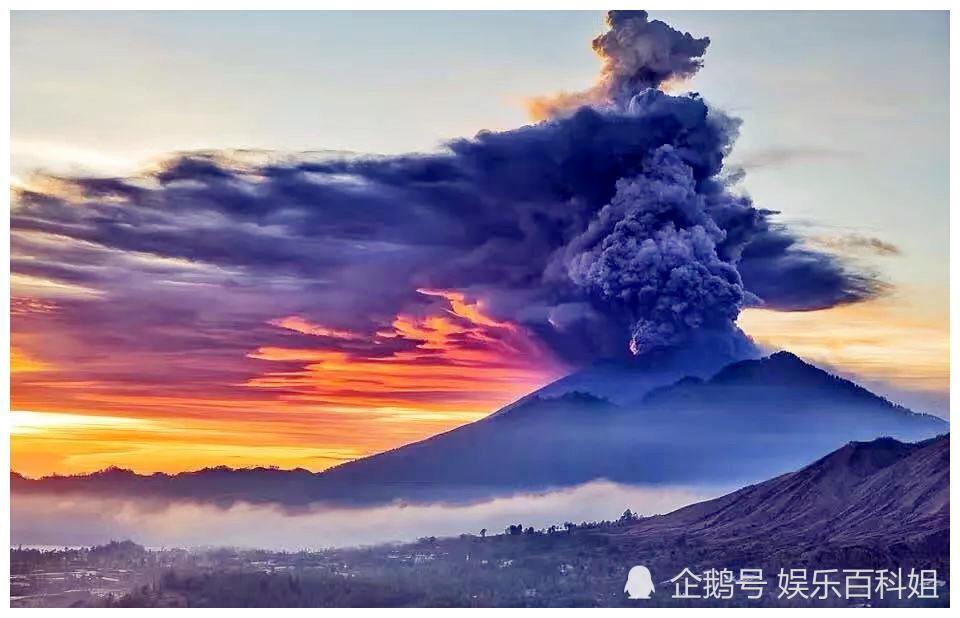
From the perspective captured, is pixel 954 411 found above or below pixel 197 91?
below

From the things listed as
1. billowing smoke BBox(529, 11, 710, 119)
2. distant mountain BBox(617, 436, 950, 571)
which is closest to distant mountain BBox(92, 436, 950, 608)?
distant mountain BBox(617, 436, 950, 571)

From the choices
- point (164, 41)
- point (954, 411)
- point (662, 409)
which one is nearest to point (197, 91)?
point (164, 41)

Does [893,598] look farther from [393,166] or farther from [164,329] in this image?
[164,329]

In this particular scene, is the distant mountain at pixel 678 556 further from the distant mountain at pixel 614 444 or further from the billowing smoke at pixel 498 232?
the billowing smoke at pixel 498 232

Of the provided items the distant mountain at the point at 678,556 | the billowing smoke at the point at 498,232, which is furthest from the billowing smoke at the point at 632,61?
the distant mountain at the point at 678,556

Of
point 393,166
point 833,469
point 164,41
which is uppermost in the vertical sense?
point 164,41
